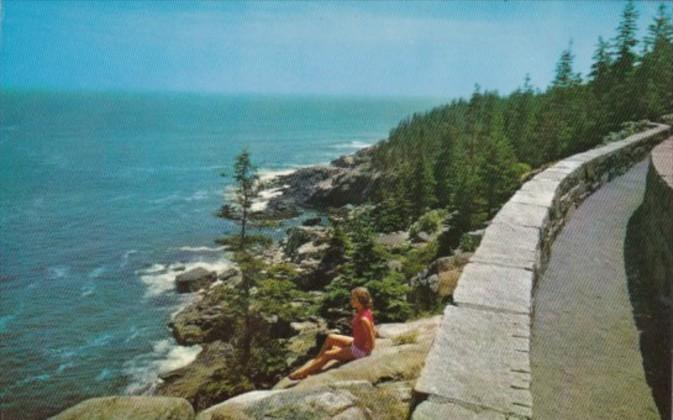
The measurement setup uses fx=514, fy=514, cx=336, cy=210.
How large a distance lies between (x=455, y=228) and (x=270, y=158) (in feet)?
246

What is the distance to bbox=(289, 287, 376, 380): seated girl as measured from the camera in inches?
254

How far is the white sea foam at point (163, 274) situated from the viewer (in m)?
29.3

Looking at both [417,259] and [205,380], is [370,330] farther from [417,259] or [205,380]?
[205,380]

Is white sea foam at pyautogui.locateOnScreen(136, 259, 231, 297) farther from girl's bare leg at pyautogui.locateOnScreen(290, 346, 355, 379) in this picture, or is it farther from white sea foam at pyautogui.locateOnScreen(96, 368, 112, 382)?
girl's bare leg at pyautogui.locateOnScreen(290, 346, 355, 379)

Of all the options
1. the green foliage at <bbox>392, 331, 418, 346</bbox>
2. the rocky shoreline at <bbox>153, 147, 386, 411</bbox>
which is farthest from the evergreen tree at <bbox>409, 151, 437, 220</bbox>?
the green foliage at <bbox>392, 331, 418, 346</bbox>

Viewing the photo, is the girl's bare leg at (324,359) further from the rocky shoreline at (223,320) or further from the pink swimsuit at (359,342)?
the rocky shoreline at (223,320)

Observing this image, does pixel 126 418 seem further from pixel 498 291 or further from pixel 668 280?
pixel 668 280

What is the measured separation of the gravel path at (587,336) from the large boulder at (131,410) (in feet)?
10.8

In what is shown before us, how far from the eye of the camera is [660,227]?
650 centimetres

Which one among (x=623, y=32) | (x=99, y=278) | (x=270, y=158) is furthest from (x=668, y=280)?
(x=270, y=158)

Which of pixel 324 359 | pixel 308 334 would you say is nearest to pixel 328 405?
pixel 324 359

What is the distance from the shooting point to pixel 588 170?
34.1ft

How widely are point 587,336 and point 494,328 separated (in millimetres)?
1780

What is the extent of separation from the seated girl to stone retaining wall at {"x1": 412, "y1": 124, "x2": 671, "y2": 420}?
1739mm
